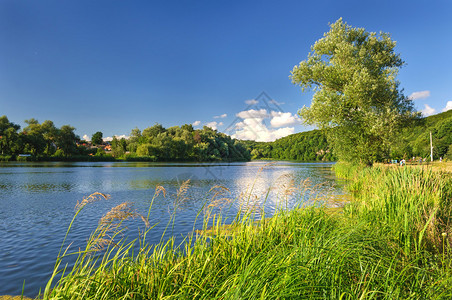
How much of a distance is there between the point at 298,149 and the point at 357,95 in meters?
158

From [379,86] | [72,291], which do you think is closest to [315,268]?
[72,291]

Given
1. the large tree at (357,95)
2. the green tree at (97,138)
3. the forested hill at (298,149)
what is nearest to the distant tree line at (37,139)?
the green tree at (97,138)

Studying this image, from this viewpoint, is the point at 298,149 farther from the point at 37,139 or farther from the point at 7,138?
the point at 7,138

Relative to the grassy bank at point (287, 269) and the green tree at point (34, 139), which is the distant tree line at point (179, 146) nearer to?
the green tree at point (34, 139)

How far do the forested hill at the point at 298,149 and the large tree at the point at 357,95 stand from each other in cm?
11970

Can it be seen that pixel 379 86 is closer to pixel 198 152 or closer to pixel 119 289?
pixel 119 289

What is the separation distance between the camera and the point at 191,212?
45.6 feet

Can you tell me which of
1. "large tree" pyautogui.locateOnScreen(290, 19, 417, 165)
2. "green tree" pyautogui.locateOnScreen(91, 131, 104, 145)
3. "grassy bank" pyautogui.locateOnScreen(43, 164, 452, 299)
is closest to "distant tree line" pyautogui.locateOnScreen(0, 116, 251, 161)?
"green tree" pyautogui.locateOnScreen(91, 131, 104, 145)

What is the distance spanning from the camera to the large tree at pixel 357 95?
908 inches

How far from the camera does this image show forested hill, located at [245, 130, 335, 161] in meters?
161

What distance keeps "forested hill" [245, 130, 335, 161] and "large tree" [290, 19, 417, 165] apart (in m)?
120

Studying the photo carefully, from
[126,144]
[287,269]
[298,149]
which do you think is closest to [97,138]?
[126,144]

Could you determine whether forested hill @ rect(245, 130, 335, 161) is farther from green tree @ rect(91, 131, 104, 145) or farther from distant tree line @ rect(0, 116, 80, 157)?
green tree @ rect(91, 131, 104, 145)

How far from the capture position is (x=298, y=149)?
6919 inches
